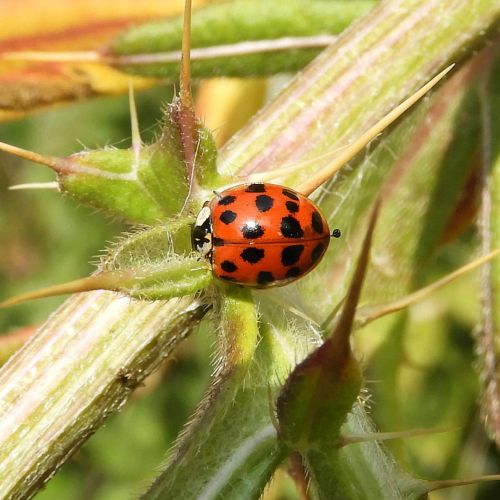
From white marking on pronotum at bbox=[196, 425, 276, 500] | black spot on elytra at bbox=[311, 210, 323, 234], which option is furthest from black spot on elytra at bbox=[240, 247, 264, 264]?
white marking on pronotum at bbox=[196, 425, 276, 500]

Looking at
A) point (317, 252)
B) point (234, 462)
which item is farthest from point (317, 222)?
point (234, 462)

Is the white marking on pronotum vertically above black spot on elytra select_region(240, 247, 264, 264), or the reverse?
black spot on elytra select_region(240, 247, 264, 264)

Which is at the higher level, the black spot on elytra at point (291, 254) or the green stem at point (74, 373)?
the black spot on elytra at point (291, 254)

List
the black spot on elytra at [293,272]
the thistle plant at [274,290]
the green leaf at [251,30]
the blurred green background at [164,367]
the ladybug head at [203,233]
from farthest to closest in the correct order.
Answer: the blurred green background at [164,367], the green leaf at [251,30], the black spot on elytra at [293,272], the ladybug head at [203,233], the thistle plant at [274,290]

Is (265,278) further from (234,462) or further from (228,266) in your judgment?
(234,462)

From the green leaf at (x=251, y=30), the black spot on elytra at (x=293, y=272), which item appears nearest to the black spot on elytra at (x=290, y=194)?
the black spot on elytra at (x=293, y=272)

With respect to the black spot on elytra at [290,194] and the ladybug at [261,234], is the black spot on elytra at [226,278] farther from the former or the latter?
the black spot on elytra at [290,194]

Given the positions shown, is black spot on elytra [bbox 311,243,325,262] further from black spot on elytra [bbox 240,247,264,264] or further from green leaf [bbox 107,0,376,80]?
green leaf [bbox 107,0,376,80]
